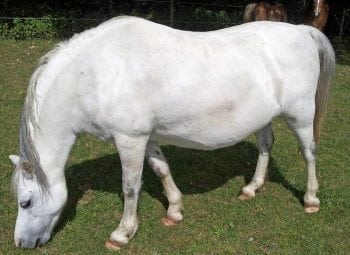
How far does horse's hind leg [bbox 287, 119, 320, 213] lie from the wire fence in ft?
32.8

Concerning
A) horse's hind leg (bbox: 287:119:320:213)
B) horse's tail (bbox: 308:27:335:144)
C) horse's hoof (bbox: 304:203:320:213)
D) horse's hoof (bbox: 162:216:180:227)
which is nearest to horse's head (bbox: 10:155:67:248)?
horse's hoof (bbox: 162:216:180:227)

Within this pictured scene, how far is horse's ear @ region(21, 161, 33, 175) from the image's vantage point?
10.2ft

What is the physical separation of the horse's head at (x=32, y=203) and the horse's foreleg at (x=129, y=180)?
0.51m

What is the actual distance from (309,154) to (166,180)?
1366 millimetres

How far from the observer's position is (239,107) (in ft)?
10.9

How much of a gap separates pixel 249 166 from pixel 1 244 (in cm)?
284

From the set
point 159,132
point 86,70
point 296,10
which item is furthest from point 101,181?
point 296,10

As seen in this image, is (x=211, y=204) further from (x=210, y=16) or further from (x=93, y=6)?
(x=93, y=6)

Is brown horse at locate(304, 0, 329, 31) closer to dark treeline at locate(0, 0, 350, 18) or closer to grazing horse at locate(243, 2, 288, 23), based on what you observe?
grazing horse at locate(243, 2, 288, 23)

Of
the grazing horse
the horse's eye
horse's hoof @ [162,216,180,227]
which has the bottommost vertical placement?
horse's hoof @ [162,216,180,227]

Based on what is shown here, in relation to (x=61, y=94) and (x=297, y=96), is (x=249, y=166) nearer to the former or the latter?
(x=297, y=96)

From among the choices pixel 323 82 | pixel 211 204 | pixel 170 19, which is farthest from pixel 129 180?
pixel 170 19

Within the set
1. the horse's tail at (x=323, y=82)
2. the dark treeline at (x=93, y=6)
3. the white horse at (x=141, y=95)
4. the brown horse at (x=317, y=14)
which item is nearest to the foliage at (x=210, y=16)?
the dark treeline at (x=93, y=6)

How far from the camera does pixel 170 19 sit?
13.3 m
